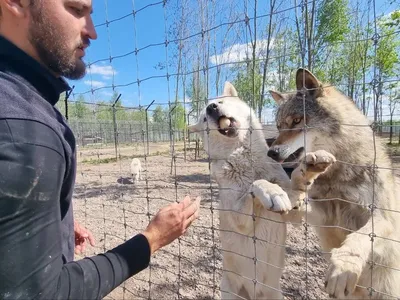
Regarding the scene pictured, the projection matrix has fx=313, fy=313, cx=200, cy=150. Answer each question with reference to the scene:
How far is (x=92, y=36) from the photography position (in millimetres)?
1484

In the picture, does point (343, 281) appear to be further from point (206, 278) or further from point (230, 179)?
point (206, 278)

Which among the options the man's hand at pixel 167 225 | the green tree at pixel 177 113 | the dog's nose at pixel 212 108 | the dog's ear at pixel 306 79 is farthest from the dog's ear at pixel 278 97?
the man's hand at pixel 167 225

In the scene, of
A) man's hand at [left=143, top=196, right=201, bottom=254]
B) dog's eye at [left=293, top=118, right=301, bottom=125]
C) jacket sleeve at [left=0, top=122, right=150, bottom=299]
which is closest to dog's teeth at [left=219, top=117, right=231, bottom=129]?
dog's eye at [left=293, top=118, right=301, bottom=125]

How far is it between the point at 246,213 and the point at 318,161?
731 mm

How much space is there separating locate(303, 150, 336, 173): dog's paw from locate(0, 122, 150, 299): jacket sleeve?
1.53 m

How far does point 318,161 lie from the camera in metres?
2.04

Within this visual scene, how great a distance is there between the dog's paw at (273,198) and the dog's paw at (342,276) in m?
0.41

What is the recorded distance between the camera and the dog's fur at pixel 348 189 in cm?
197

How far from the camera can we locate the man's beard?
122 centimetres

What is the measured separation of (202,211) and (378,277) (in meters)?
4.06

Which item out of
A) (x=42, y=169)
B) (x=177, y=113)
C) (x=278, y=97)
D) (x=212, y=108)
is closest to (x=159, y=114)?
(x=177, y=113)

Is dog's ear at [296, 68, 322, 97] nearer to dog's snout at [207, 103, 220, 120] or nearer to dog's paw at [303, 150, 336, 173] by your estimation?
dog's paw at [303, 150, 336, 173]

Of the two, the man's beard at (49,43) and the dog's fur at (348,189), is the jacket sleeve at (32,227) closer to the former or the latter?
the man's beard at (49,43)

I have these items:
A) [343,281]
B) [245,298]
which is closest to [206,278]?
[245,298]
